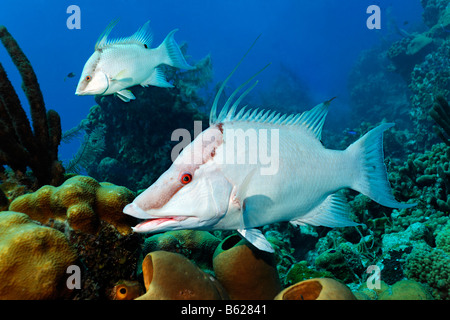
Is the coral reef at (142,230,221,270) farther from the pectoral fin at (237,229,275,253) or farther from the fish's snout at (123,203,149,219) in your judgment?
the fish's snout at (123,203,149,219)

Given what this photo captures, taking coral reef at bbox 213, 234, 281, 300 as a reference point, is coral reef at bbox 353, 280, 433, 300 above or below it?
below

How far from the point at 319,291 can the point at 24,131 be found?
3.78 meters

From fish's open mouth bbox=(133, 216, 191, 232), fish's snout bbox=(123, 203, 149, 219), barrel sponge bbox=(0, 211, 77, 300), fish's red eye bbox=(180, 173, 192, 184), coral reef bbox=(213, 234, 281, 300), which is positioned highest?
fish's red eye bbox=(180, 173, 192, 184)

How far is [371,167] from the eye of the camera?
8.41 feet

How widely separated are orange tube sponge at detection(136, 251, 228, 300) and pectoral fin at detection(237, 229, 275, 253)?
0.47 meters

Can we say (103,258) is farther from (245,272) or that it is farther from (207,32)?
(207,32)

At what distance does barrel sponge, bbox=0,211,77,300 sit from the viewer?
1734mm

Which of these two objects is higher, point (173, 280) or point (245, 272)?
point (173, 280)

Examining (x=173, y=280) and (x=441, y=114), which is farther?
(x=441, y=114)

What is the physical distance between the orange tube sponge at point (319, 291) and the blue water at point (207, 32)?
78624 millimetres

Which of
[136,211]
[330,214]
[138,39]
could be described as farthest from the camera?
[138,39]

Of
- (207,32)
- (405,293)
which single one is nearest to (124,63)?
(405,293)

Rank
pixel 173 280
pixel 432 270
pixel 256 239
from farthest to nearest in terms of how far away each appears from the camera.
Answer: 1. pixel 432 270
2. pixel 256 239
3. pixel 173 280

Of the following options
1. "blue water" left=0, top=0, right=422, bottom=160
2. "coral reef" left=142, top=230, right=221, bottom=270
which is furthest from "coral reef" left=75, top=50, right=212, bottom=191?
"blue water" left=0, top=0, right=422, bottom=160
